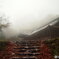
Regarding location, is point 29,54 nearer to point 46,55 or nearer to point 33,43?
point 46,55

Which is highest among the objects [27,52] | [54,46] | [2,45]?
[2,45]

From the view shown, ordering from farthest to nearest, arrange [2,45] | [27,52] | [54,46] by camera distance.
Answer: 1. [2,45]
2. [54,46]
3. [27,52]

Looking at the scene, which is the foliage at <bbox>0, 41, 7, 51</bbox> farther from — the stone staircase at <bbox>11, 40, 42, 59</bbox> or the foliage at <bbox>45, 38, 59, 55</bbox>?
the foliage at <bbox>45, 38, 59, 55</bbox>

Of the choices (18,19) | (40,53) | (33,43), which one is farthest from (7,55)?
(18,19)

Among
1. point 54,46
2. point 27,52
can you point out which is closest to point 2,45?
point 27,52

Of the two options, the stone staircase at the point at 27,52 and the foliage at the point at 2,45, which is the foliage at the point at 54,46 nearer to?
the stone staircase at the point at 27,52

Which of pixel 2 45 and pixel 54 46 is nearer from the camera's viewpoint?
pixel 54 46

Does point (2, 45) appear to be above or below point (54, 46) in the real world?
above

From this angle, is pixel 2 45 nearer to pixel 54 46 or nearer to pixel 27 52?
pixel 27 52

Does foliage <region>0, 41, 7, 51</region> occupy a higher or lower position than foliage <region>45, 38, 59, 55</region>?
higher

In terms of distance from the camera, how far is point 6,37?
17.8m

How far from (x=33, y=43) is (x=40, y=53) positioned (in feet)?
5.36

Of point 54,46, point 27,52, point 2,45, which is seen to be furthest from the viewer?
point 2,45

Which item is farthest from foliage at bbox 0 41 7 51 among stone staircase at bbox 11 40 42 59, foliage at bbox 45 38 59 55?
foliage at bbox 45 38 59 55
